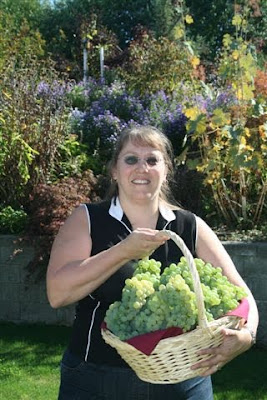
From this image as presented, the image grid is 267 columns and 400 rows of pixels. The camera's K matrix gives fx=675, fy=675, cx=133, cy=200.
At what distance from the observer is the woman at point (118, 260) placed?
2.19 metres

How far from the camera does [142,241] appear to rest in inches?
81.7

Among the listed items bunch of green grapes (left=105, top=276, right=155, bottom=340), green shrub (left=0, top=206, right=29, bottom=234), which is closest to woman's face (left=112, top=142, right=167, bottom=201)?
bunch of green grapes (left=105, top=276, right=155, bottom=340)

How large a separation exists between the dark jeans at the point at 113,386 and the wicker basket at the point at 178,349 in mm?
207

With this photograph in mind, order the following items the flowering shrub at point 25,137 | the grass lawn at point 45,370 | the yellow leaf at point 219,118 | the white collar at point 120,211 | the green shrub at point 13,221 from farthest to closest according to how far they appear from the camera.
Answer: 1. the flowering shrub at point 25,137
2. the green shrub at point 13,221
3. the yellow leaf at point 219,118
4. the grass lawn at point 45,370
5. the white collar at point 120,211

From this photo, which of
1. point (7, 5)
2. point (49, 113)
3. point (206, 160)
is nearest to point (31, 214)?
point (49, 113)

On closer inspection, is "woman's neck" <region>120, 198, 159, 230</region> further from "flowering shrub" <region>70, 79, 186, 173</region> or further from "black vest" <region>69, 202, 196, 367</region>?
"flowering shrub" <region>70, 79, 186, 173</region>

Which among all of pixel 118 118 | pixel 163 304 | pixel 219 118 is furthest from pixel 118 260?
pixel 118 118

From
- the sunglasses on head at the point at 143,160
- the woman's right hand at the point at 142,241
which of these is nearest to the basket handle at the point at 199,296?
the woman's right hand at the point at 142,241

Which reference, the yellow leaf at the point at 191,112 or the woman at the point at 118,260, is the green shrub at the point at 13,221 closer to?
the yellow leaf at the point at 191,112

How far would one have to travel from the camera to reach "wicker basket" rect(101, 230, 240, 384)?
195cm

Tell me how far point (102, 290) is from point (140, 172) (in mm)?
433

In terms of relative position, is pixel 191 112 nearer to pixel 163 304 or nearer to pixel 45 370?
pixel 45 370

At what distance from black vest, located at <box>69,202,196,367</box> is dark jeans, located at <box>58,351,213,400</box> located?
0.10 ft

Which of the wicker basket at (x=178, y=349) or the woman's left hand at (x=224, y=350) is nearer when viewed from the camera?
the wicker basket at (x=178, y=349)
